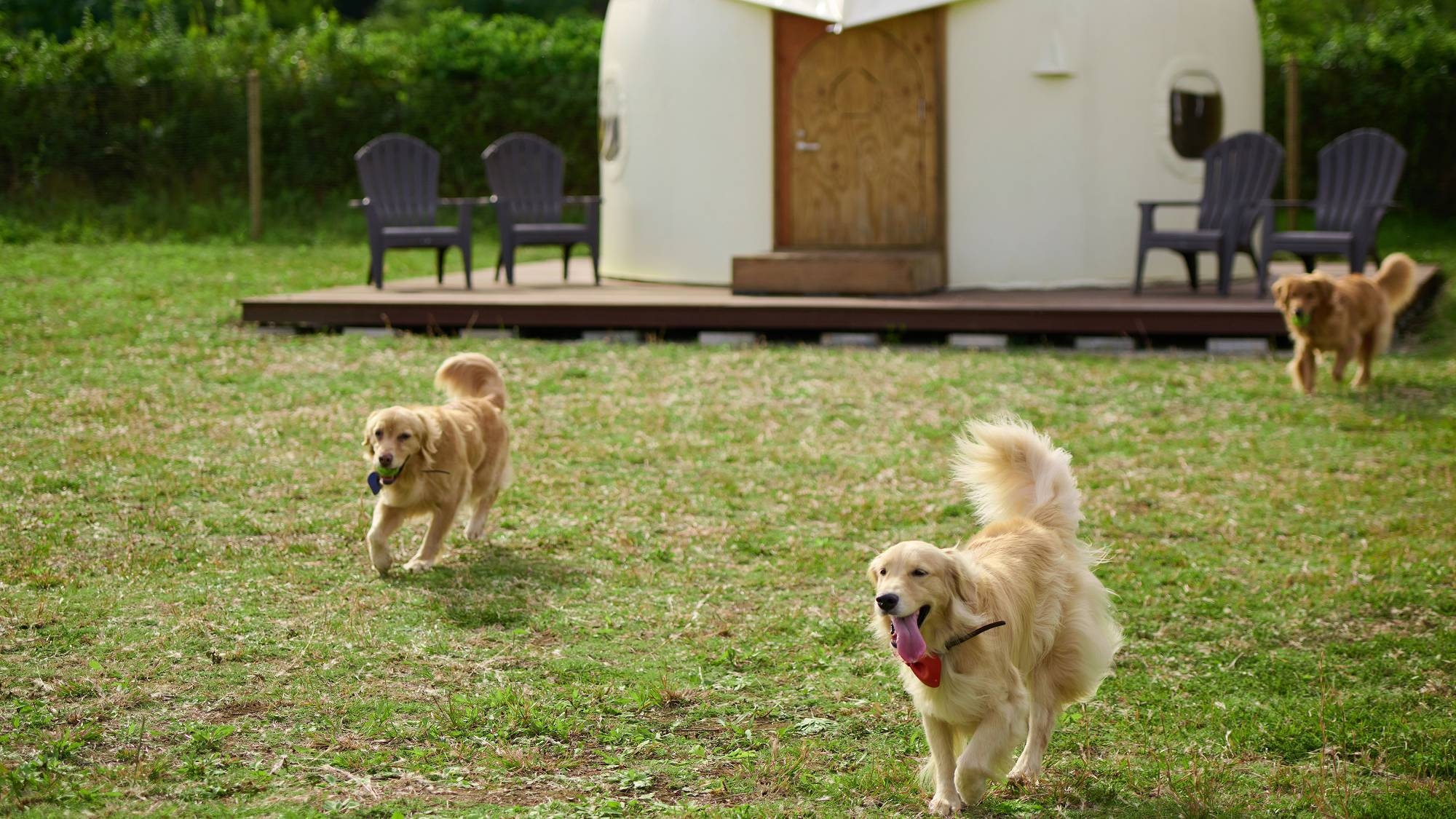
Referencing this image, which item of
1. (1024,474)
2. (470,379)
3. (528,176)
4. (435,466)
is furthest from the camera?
(528,176)

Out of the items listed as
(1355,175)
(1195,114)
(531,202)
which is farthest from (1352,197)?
(531,202)

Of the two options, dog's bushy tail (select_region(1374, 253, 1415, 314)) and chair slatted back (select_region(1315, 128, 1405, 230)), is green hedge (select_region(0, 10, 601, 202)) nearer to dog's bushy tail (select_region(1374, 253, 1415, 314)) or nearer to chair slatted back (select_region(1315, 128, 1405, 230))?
chair slatted back (select_region(1315, 128, 1405, 230))

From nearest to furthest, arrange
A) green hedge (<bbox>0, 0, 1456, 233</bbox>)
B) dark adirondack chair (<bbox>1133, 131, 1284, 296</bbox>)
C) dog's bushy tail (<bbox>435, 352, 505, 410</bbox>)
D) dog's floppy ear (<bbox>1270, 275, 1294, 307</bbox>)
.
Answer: dog's bushy tail (<bbox>435, 352, 505, 410</bbox>), dog's floppy ear (<bbox>1270, 275, 1294, 307</bbox>), dark adirondack chair (<bbox>1133, 131, 1284, 296</bbox>), green hedge (<bbox>0, 0, 1456, 233</bbox>)

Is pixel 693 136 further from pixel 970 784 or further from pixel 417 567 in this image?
pixel 970 784

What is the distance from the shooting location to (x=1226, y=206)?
10797 mm

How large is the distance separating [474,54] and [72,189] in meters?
5.36

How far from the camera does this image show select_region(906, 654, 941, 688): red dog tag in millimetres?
2873

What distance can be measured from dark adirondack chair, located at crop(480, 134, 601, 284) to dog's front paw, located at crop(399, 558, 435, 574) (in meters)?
6.57

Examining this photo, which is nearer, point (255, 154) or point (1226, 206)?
point (1226, 206)

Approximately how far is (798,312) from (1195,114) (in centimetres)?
422

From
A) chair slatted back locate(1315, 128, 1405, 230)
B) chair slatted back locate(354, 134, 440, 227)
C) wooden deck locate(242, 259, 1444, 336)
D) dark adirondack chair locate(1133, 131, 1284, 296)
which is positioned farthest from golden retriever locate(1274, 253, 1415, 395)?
chair slatted back locate(354, 134, 440, 227)

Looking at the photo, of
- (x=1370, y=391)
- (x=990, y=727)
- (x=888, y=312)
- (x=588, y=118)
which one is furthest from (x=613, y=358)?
(x=588, y=118)

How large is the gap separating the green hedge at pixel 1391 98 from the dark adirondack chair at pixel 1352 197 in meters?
6.15

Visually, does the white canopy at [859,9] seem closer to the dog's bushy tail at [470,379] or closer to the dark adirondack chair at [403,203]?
the dark adirondack chair at [403,203]
